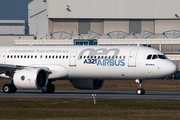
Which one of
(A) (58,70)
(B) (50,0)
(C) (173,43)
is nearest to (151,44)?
(C) (173,43)

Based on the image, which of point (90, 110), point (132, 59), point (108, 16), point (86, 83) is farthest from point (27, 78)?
point (108, 16)

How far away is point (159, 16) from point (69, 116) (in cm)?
9694

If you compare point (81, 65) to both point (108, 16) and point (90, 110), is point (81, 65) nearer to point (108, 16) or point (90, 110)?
point (90, 110)

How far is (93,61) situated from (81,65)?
1.36 m

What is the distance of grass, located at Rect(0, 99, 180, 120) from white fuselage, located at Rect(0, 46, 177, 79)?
284 inches

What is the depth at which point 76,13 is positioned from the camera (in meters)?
112

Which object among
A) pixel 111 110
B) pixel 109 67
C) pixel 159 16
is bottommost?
pixel 111 110

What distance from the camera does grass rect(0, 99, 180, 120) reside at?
21.1 m

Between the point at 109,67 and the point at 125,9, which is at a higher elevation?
the point at 125,9

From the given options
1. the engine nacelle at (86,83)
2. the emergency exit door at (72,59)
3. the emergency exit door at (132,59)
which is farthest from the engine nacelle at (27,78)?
the emergency exit door at (132,59)

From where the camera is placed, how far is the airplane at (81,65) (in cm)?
3519

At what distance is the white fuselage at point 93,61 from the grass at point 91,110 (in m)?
7.21

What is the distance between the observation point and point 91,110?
936 inches

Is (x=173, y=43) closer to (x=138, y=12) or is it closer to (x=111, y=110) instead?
(x=138, y=12)
